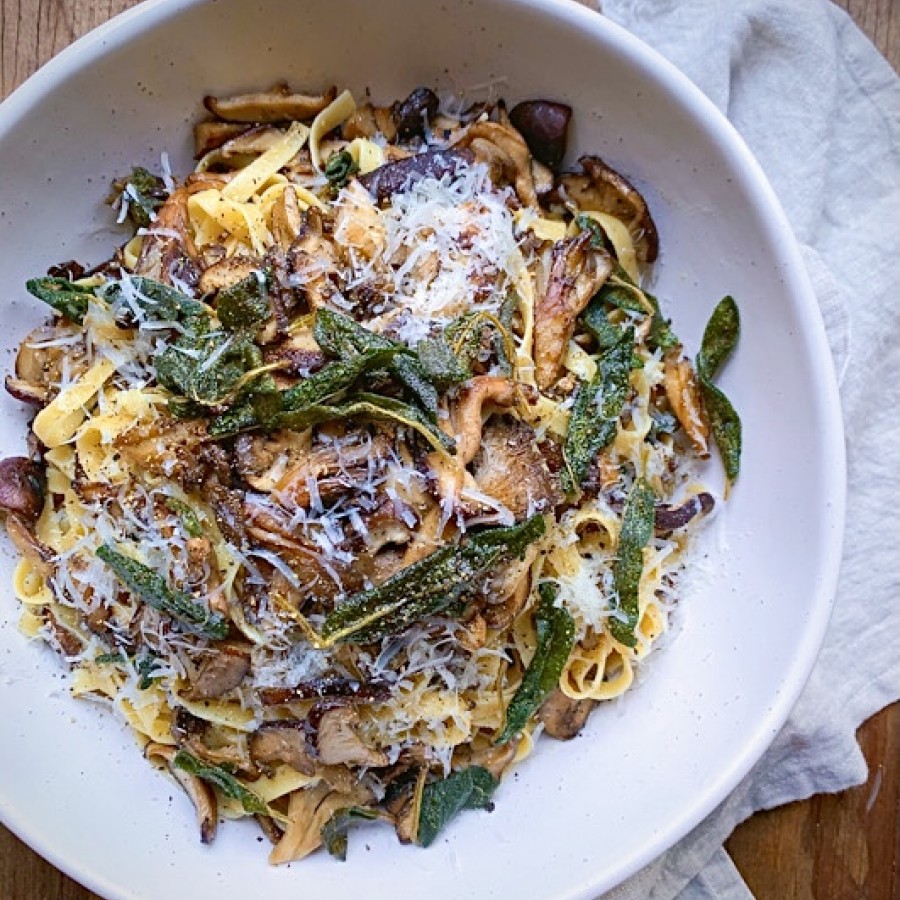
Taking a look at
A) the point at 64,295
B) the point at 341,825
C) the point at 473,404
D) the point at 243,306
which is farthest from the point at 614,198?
the point at 341,825

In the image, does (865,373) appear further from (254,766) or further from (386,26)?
(254,766)

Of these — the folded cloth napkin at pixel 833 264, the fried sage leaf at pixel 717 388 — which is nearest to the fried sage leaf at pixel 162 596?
the fried sage leaf at pixel 717 388

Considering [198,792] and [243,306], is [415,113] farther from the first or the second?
[198,792]

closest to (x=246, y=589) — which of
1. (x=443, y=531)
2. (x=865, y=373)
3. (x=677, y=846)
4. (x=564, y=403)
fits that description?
(x=443, y=531)

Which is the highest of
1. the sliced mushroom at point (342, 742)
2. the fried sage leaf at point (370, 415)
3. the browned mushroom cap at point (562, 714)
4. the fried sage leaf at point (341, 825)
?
the fried sage leaf at point (370, 415)

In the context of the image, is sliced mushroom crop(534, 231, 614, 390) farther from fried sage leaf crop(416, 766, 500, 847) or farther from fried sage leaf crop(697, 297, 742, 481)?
fried sage leaf crop(416, 766, 500, 847)

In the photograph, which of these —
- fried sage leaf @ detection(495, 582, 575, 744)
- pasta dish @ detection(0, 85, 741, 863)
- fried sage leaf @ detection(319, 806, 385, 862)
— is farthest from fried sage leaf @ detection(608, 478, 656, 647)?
fried sage leaf @ detection(319, 806, 385, 862)

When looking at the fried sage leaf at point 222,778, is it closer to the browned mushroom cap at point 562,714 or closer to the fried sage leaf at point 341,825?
the fried sage leaf at point 341,825
